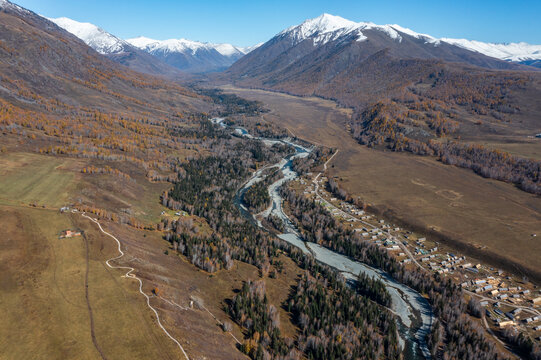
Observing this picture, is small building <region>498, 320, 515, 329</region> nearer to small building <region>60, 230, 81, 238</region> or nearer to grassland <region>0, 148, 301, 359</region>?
grassland <region>0, 148, 301, 359</region>

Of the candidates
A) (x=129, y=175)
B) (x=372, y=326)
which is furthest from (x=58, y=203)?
(x=372, y=326)

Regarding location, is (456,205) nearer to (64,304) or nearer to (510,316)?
(510,316)

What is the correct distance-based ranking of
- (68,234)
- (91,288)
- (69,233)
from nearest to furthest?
(91,288), (68,234), (69,233)

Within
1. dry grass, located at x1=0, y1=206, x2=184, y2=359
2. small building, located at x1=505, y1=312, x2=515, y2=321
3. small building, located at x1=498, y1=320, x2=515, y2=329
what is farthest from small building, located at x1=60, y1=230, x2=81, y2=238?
small building, located at x1=505, y1=312, x2=515, y2=321

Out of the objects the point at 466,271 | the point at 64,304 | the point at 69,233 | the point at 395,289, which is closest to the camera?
the point at 64,304

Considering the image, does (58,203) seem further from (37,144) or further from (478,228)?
(478,228)

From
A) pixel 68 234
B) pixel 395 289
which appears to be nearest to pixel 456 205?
pixel 395 289

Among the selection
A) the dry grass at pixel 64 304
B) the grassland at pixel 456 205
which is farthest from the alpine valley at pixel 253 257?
the grassland at pixel 456 205
